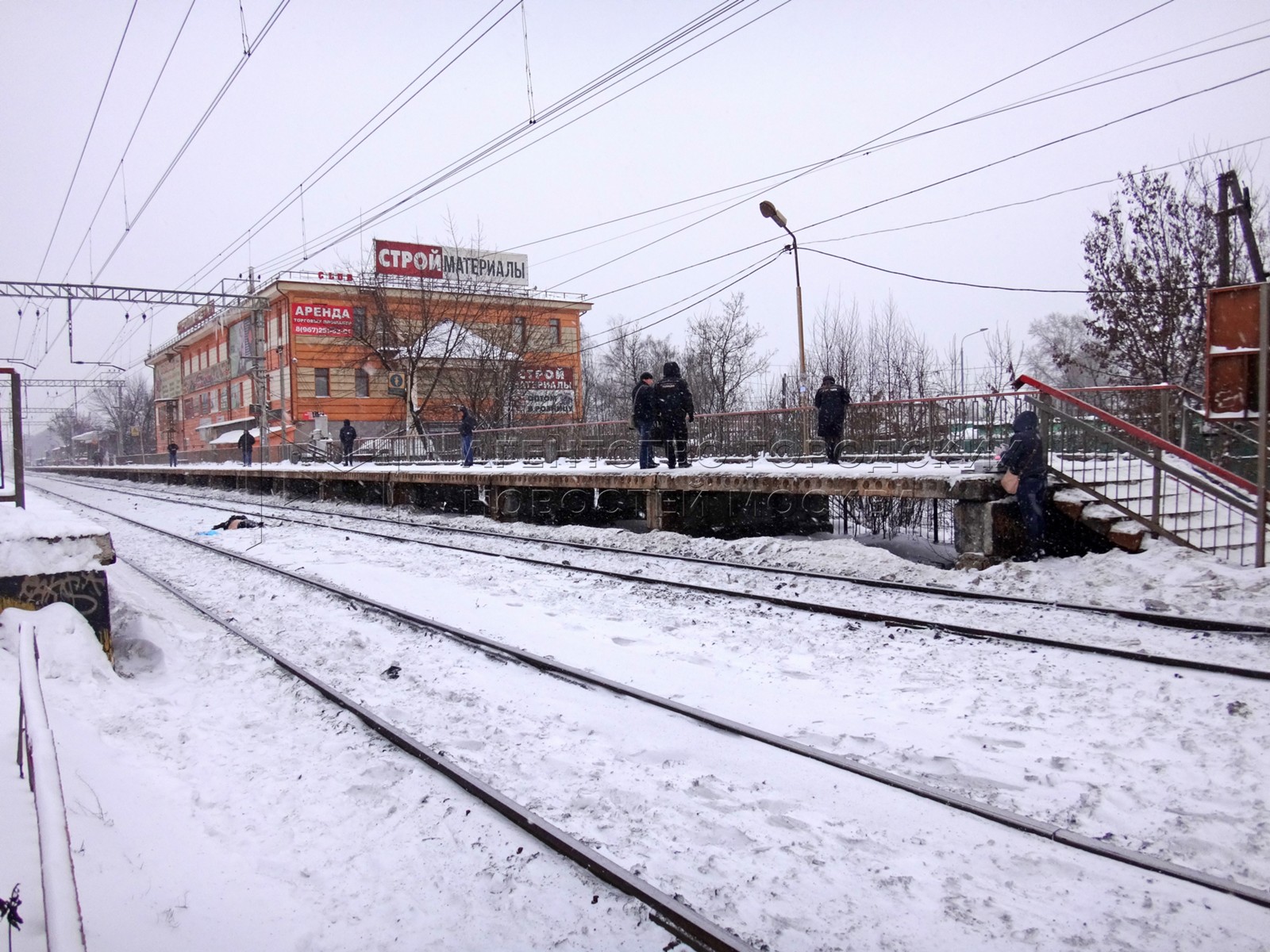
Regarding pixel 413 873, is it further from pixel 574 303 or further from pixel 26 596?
pixel 574 303

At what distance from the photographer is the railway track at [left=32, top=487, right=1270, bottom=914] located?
305 centimetres

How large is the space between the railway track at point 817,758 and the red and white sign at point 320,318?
39638 mm

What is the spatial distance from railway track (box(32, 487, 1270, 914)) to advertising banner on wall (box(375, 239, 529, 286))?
35750mm

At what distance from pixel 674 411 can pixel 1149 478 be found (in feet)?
22.7

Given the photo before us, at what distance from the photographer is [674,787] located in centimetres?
397

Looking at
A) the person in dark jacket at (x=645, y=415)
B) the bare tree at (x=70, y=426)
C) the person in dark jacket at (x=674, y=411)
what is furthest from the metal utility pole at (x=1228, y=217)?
the bare tree at (x=70, y=426)

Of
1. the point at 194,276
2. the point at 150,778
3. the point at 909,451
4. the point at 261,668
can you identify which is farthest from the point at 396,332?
the point at 150,778

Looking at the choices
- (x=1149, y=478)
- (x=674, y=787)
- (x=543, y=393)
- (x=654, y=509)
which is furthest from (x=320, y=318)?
(x=674, y=787)

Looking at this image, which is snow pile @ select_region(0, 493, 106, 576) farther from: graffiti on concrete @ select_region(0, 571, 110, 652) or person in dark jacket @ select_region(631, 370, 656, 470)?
person in dark jacket @ select_region(631, 370, 656, 470)

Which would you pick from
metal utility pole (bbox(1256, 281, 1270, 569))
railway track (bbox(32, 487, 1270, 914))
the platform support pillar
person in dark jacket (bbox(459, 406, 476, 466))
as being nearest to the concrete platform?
the platform support pillar

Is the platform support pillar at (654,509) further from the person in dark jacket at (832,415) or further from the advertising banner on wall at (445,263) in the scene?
the advertising banner on wall at (445,263)

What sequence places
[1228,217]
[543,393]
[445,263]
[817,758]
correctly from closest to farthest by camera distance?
1. [817,758]
2. [1228,217]
3. [543,393]
4. [445,263]

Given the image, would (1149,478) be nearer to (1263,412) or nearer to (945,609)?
(1263,412)

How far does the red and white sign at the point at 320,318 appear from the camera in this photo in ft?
147
